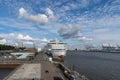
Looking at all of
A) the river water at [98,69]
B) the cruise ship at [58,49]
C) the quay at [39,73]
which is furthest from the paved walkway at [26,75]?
the cruise ship at [58,49]

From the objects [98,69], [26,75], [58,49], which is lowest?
[98,69]

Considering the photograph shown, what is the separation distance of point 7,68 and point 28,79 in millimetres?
43761

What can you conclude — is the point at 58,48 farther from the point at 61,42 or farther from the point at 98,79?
the point at 98,79

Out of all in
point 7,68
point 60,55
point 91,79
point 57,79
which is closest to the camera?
point 57,79

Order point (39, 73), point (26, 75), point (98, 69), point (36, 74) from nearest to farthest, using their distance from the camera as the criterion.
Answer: point (26, 75) < point (36, 74) < point (39, 73) < point (98, 69)

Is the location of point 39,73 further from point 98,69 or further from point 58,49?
point 58,49

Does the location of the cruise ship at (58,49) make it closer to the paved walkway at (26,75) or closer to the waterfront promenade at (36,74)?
the waterfront promenade at (36,74)

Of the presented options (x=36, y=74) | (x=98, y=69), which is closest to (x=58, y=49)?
(x=98, y=69)

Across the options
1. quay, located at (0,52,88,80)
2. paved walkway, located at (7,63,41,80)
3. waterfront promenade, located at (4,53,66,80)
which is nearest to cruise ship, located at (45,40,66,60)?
quay, located at (0,52,88,80)

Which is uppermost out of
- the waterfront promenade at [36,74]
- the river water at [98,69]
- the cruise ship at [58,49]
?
the cruise ship at [58,49]

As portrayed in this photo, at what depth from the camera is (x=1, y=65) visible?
74.6m

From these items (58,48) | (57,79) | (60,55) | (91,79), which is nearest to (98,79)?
(91,79)

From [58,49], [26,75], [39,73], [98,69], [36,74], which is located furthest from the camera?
[58,49]

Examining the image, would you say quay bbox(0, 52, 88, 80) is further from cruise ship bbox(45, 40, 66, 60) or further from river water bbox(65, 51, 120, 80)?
cruise ship bbox(45, 40, 66, 60)
